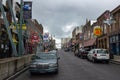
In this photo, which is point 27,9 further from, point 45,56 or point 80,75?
point 80,75

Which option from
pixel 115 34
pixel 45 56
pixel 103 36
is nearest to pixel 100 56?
pixel 115 34

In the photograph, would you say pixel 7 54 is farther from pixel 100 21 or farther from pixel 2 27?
pixel 100 21

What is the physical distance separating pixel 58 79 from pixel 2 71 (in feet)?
10.7

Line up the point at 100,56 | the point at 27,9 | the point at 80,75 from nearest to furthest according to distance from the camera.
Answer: the point at 80,75 → the point at 27,9 → the point at 100,56

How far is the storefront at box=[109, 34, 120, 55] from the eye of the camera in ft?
141

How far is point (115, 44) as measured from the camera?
45375 mm

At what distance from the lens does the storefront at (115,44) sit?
141ft

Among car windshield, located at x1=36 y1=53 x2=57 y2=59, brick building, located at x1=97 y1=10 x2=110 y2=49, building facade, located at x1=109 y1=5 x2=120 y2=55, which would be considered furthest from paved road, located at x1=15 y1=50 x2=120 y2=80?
brick building, located at x1=97 y1=10 x2=110 y2=49

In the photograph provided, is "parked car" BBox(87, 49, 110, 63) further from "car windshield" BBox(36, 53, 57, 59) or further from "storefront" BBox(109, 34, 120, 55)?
"car windshield" BBox(36, 53, 57, 59)

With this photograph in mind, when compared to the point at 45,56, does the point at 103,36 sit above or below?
above

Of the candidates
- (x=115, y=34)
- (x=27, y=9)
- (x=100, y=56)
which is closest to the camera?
(x=27, y=9)

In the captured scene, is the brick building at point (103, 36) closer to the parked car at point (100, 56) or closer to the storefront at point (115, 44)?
the storefront at point (115, 44)

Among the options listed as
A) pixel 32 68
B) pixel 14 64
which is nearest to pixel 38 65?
pixel 32 68

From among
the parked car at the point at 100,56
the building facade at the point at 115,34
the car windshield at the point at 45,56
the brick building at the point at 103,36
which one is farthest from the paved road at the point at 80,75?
the brick building at the point at 103,36
